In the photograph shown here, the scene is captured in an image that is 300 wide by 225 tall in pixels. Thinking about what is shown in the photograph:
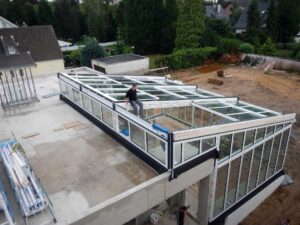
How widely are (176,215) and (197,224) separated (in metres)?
0.91

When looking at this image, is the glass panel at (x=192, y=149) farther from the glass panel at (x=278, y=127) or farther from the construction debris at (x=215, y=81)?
the construction debris at (x=215, y=81)

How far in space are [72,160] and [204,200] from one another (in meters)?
5.25

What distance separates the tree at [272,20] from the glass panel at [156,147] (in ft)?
156

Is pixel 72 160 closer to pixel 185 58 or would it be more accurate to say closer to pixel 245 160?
pixel 245 160

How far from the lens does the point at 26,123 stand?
13188mm

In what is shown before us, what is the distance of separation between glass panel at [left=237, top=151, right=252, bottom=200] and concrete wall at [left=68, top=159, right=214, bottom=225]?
2567 mm

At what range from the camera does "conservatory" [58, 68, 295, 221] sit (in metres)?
8.83

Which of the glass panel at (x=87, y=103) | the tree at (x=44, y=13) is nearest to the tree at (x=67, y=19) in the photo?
the tree at (x=44, y=13)

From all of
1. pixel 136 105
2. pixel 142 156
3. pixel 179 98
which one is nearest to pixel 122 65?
pixel 179 98

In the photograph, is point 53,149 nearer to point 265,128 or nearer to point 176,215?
point 176,215

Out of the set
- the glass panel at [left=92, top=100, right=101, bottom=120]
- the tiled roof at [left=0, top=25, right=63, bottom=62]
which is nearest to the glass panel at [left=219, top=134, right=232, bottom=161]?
the glass panel at [left=92, top=100, right=101, bottom=120]

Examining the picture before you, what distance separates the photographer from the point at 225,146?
9812mm

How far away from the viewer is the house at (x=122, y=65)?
2836cm

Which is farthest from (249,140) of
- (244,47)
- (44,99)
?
(244,47)
